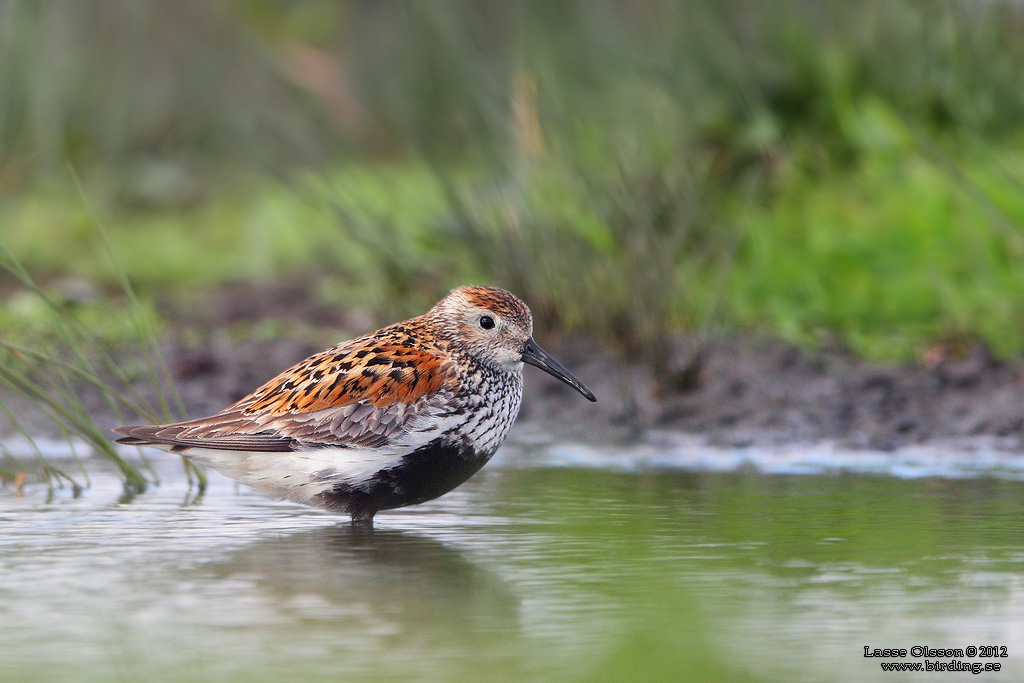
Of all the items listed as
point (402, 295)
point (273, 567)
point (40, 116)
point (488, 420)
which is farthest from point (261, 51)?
point (273, 567)

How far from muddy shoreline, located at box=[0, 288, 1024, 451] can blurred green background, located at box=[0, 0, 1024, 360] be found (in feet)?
0.64

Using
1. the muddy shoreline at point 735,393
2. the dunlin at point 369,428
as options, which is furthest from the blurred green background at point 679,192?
the dunlin at point 369,428

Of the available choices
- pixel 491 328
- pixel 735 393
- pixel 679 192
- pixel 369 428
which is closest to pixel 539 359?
pixel 491 328

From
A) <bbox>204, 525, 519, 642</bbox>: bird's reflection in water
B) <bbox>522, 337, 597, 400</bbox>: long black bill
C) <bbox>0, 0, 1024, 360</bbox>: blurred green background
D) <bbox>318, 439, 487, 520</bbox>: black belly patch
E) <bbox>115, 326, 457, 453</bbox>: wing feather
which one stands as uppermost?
<bbox>0, 0, 1024, 360</bbox>: blurred green background

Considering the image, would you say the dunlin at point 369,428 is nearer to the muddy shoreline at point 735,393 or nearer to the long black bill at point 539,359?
the long black bill at point 539,359

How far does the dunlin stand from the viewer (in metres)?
5.07

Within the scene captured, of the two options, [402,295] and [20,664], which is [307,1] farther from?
[20,664]

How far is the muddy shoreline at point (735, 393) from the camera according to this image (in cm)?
648

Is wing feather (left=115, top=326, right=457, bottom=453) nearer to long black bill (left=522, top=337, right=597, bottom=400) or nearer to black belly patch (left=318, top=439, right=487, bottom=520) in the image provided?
black belly patch (left=318, top=439, right=487, bottom=520)

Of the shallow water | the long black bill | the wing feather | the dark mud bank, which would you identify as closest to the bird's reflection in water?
the shallow water

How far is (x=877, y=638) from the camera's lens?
3.42m

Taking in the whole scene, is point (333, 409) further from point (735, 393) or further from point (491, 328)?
point (735, 393)

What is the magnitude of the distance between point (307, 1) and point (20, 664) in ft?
37.8

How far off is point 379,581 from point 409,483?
36.3 inches
